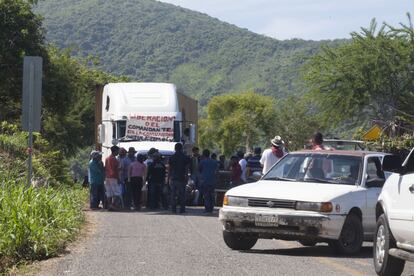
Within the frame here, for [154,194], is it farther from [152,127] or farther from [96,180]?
[152,127]

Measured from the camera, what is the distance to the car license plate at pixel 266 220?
45.7 feet

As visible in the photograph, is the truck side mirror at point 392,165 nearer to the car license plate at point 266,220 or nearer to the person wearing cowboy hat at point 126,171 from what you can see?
the car license plate at point 266,220

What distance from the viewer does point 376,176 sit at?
15.4 metres

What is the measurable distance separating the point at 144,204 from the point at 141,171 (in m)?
→ 1.74

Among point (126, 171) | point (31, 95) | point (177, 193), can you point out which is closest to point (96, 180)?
point (126, 171)

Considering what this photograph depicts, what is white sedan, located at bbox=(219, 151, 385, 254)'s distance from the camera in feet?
45.4

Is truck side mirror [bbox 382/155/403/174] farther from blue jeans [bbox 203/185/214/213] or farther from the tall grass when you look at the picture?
blue jeans [bbox 203/185/214/213]

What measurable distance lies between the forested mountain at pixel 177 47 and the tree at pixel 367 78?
102 m

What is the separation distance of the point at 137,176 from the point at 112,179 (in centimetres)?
80

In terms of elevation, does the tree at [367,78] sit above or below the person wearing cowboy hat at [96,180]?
above

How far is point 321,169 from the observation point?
15094 mm

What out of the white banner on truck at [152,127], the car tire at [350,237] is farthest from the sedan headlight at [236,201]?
the white banner on truck at [152,127]

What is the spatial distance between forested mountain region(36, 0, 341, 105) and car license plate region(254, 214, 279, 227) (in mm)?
133845

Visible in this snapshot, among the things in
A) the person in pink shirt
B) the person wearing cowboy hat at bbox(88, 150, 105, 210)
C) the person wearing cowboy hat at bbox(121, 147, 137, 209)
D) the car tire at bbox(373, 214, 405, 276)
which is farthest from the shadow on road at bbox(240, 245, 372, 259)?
the person wearing cowboy hat at bbox(121, 147, 137, 209)
